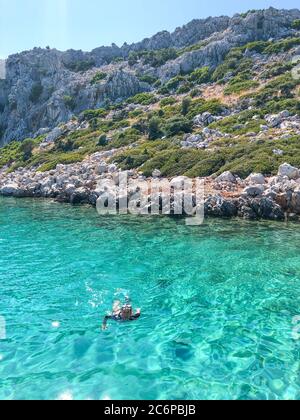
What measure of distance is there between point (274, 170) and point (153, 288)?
19.3 metres

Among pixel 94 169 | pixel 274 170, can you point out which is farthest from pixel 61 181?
pixel 274 170

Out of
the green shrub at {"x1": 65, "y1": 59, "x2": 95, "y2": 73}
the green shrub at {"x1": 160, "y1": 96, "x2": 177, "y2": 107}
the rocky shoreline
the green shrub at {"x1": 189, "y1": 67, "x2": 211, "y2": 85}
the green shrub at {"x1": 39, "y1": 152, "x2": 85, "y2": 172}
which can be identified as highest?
the green shrub at {"x1": 65, "y1": 59, "x2": 95, "y2": 73}

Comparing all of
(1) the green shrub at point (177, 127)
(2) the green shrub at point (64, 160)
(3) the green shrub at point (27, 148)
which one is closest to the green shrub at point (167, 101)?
(1) the green shrub at point (177, 127)

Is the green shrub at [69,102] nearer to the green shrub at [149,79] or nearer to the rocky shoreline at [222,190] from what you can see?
the green shrub at [149,79]

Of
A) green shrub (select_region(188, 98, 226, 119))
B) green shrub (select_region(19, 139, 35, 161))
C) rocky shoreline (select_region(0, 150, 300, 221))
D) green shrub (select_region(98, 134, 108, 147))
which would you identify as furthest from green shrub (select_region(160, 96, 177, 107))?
rocky shoreline (select_region(0, 150, 300, 221))

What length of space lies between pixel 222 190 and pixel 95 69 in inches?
3349

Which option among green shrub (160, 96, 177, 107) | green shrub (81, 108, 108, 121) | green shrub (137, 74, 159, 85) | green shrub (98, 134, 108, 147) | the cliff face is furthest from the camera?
green shrub (137, 74, 159, 85)

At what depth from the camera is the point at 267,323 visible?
10.5 meters

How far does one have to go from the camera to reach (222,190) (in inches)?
1071

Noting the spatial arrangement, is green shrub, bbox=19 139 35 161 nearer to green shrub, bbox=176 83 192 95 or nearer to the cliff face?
the cliff face

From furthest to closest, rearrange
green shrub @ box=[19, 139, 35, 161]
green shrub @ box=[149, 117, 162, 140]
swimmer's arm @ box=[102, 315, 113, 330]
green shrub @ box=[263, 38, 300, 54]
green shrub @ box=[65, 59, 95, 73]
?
green shrub @ box=[65, 59, 95, 73] → green shrub @ box=[263, 38, 300, 54] → green shrub @ box=[19, 139, 35, 161] → green shrub @ box=[149, 117, 162, 140] → swimmer's arm @ box=[102, 315, 113, 330]

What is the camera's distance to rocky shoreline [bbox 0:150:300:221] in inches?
948

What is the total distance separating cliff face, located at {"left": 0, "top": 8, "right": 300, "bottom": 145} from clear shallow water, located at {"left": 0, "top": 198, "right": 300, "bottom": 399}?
65.2m

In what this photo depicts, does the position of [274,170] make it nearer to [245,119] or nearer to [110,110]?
[245,119]
